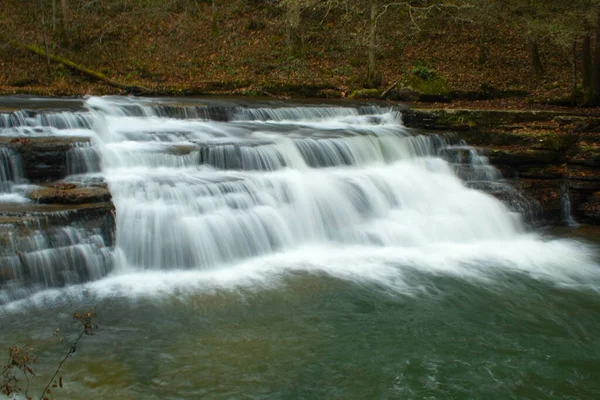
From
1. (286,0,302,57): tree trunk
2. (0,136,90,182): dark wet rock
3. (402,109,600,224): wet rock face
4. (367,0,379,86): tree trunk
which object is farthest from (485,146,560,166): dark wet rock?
(286,0,302,57): tree trunk

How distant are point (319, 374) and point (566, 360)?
2.69 metres

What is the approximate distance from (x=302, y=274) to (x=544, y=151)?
6.97 meters

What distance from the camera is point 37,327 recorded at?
580 centimetres

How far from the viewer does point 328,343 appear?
5809 mm

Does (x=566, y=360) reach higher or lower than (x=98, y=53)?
lower

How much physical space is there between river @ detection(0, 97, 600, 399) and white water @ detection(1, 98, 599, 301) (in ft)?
0.12

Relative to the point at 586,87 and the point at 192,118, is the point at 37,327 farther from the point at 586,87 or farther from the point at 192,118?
the point at 586,87

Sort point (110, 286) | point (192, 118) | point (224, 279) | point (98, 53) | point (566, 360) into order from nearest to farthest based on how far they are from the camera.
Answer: point (566, 360) → point (110, 286) → point (224, 279) → point (192, 118) → point (98, 53)

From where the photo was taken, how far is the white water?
25.9 ft

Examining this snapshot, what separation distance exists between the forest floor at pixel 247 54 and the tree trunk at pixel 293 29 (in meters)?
0.37

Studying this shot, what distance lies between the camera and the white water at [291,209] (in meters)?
7.90

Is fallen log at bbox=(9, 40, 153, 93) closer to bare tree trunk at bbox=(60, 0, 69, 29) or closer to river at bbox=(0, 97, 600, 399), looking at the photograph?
bare tree trunk at bbox=(60, 0, 69, 29)

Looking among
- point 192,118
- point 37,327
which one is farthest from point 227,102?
point 37,327

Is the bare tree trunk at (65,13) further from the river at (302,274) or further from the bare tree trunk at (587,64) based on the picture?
the bare tree trunk at (587,64)
